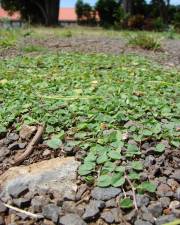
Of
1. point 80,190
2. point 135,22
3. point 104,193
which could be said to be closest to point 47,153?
point 80,190

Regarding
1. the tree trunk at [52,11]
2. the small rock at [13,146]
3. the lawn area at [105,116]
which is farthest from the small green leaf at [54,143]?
the tree trunk at [52,11]

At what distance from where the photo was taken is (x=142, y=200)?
88.1 inches

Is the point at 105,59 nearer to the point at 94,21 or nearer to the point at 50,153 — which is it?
the point at 50,153

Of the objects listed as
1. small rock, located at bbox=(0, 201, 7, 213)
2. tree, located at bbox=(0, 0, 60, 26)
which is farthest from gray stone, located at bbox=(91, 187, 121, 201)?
tree, located at bbox=(0, 0, 60, 26)

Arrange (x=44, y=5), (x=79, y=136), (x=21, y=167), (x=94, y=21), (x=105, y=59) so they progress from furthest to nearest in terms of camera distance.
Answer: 1. (x=94, y=21)
2. (x=44, y=5)
3. (x=105, y=59)
4. (x=79, y=136)
5. (x=21, y=167)

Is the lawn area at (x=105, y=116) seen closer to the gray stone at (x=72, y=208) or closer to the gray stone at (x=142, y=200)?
the gray stone at (x=142, y=200)

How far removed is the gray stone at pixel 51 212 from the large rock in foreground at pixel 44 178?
0.11m

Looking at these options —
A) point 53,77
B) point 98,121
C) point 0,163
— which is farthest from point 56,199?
point 53,77

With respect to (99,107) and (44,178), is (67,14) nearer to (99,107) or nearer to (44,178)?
(99,107)

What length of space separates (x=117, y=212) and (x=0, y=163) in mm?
960

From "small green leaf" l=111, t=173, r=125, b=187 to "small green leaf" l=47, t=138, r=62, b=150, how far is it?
22.4 inches

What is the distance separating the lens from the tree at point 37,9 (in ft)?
96.7

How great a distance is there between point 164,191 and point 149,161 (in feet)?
0.94

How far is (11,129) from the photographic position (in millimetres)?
3256
